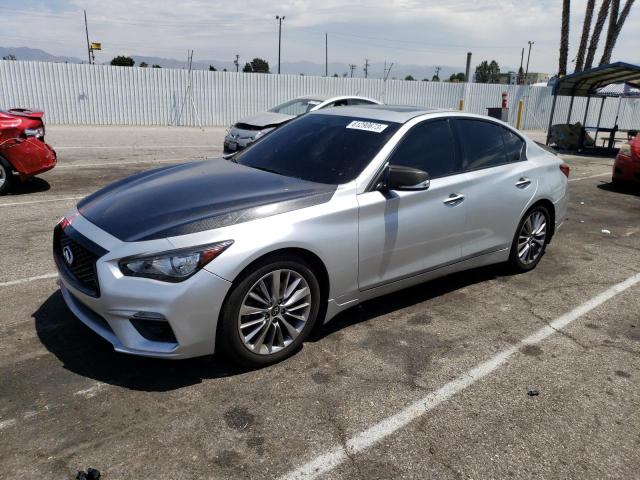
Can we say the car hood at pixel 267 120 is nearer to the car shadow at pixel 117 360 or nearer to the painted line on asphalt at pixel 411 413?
the car shadow at pixel 117 360

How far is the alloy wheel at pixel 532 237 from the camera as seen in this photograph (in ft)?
17.3

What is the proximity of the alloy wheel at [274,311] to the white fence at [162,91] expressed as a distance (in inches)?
780

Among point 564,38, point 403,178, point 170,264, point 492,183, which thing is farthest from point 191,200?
point 564,38

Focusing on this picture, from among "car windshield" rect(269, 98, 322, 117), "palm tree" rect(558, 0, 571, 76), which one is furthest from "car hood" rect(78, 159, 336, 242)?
"palm tree" rect(558, 0, 571, 76)

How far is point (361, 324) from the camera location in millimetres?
4199

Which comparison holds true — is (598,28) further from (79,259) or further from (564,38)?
(79,259)

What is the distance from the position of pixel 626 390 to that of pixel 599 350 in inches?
21.7

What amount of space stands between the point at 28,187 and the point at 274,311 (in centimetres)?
710

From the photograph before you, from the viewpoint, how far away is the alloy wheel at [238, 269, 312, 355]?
10.7 feet

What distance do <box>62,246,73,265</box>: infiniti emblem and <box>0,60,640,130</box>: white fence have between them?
62.4 ft

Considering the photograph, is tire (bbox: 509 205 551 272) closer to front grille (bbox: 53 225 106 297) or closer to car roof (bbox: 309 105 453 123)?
car roof (bbox: 309 105 453 123)

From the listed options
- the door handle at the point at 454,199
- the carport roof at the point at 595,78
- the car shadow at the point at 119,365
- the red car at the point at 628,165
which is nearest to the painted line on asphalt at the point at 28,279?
the car shadow at the point at 119,365

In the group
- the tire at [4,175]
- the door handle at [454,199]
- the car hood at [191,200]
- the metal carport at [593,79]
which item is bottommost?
the tire at [4,175]

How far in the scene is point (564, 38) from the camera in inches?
1090
